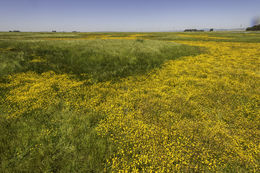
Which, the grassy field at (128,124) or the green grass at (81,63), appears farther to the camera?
the green grass at (81,63)

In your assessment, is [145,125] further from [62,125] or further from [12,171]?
[12,171]

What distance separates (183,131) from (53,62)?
44.1 ft

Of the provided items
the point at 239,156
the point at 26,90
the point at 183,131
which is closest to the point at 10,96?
the point at 26,90

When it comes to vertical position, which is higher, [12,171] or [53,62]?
[53,62]

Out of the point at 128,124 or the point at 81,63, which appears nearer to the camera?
the point at 128,124

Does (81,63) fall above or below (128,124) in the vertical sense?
above

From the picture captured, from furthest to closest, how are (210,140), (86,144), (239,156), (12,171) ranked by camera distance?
(210,140) → (86,144) → (239,156) → (12,171)

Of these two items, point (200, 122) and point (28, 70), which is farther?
point (28, 70)

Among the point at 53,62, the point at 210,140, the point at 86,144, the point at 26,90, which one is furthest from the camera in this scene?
the point at 53,62

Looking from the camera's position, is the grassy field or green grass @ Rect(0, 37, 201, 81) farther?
green grass @ Rect(0, 37, 201, 81)

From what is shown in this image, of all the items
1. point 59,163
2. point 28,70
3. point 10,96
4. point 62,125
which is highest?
point 28,70

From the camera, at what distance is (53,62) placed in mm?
12188

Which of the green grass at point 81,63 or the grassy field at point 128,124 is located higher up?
the green grass at point 81,63

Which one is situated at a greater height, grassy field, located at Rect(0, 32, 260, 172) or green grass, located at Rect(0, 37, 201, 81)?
green grass, located at Rect(0, 37, 201, 81)
